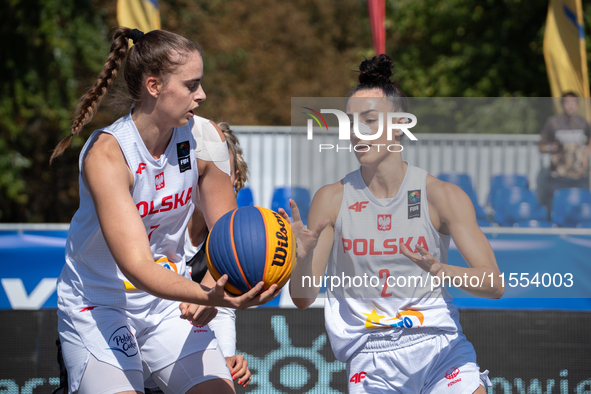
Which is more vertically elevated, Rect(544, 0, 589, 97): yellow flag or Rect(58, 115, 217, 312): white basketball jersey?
Rect(544, 0, 589, 97): yellow flag

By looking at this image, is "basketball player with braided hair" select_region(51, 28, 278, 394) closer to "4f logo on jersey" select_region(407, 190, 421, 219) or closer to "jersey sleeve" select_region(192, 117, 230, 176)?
"jersey sleeve" select_region(192, 117, 230, 176)

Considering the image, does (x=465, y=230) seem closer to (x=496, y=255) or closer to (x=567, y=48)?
(x=496, y=255)

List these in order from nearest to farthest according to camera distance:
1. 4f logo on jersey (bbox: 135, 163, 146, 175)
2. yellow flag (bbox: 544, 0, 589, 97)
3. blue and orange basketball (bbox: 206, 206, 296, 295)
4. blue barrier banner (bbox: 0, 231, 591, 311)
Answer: blue and orange basketball (bbox: 206, 206, 296, 295)
4f logo on jersey (bbox: 135, 163, 146, 175)
blue barrier banner (bbox: 0, 231, 591, 311)
yellow flag (bbox: 544, 0, 589, 97)

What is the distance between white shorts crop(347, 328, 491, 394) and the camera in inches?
108

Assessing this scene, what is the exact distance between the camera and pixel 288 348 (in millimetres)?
4168

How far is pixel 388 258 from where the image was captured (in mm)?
2883

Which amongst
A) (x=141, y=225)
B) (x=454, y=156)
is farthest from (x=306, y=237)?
(x=454, y=156)

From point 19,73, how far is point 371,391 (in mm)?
12326

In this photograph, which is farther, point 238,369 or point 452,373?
point 238,369

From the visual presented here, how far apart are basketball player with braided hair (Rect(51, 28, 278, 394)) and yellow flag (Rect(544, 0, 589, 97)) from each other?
29.4ft

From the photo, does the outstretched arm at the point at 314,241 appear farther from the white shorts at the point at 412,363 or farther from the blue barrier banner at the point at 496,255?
the blue barrier banner at the point at 496,255

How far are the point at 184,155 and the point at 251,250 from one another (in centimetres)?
60

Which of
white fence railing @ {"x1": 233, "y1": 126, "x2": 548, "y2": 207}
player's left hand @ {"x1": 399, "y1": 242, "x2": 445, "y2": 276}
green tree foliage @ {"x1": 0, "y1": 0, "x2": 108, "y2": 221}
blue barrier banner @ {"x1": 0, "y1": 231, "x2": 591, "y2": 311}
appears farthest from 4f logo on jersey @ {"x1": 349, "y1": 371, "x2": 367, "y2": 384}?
green tree foliage @ {"x1": 0, "y1": 0, "x2": 108, "y2": 221}

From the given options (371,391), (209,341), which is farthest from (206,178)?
(371,391)
